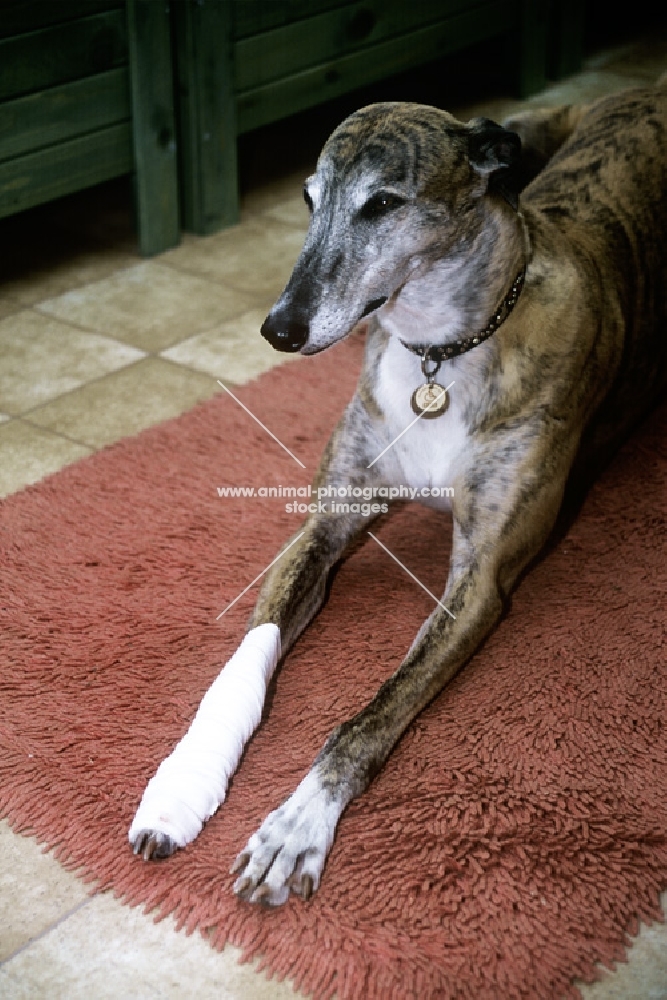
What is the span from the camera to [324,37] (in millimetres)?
3707

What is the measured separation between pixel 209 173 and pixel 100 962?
2.50 meters

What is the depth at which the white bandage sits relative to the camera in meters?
1.61

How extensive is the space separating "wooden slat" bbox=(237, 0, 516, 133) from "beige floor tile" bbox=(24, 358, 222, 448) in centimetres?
104

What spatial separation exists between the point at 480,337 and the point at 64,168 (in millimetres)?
1625

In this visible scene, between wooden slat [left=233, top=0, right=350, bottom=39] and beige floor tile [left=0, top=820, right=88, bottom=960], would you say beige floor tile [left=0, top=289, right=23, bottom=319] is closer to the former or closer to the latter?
wooden slat [left=233, top=0, right=350, bottom=39]

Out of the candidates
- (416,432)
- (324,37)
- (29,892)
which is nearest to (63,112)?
(324,37)

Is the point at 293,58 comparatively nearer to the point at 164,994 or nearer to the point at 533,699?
the point at 533,699

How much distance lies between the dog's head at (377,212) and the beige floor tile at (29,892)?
0.76 meters

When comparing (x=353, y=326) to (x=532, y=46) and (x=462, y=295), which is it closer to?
(x=462, y=295)

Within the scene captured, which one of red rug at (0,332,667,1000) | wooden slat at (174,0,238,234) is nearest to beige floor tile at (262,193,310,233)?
wooden slat at (174,0,238,234)

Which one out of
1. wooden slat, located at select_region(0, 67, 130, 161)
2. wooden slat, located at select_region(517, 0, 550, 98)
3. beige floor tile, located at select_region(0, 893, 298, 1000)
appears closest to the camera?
beige floor tile, located at select_region(0, 893, 298, 1000)

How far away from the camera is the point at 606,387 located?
221 cm

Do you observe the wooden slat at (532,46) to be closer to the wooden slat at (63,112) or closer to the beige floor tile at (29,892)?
the wooden slat at (63,112)

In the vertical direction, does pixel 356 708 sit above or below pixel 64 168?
below
